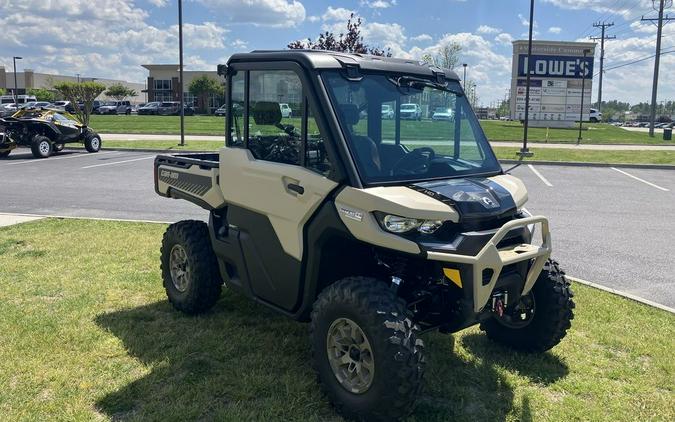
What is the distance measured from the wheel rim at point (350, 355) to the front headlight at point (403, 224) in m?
0.60

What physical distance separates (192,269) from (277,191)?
1477mm

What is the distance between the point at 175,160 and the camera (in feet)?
17.8

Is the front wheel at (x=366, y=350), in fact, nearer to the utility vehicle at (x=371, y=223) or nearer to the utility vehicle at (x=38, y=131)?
the utility vehicle at (x=371, y=223)

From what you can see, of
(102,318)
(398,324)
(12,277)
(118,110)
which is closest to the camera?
(398,324)

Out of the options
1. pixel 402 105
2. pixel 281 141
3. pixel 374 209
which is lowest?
pixel 374 209

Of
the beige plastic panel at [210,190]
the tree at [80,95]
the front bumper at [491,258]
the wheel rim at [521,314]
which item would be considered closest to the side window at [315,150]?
the front bumper at [491,258]

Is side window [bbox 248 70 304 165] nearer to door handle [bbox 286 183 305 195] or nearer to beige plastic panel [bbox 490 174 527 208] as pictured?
door handle [bbox 286 183 305 195]

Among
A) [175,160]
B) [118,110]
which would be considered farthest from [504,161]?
[118,110]

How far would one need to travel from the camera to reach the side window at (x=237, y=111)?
170 inches

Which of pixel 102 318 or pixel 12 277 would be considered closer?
pixel 102 318

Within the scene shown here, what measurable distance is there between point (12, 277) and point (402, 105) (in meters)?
4.68

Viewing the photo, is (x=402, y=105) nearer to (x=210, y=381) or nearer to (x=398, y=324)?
(x=398, y=324)

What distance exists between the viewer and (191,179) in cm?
504

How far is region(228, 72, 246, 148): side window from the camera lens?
4.33m
